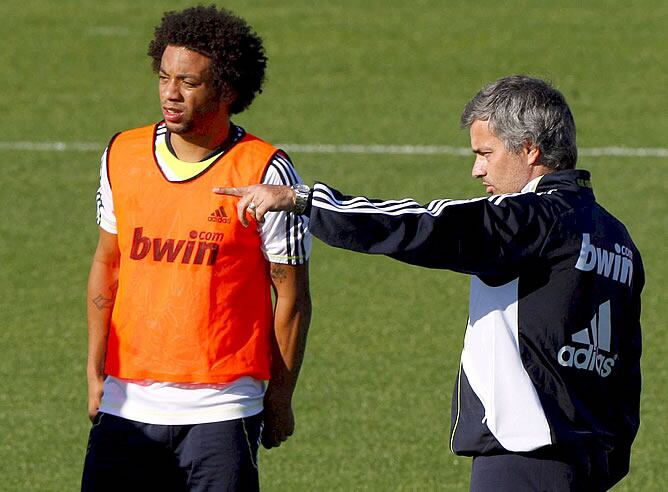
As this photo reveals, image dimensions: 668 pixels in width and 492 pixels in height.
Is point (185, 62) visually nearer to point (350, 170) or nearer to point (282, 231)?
point (282, 231)

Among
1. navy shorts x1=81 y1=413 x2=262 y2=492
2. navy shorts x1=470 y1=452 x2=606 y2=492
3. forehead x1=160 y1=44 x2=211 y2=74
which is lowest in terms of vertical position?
navy shorts x1=81 y1=413 x2=262 y2=492

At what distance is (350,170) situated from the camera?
43.1 feet

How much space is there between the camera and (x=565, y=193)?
14.2 ft

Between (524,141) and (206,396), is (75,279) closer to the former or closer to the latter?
(206,396)

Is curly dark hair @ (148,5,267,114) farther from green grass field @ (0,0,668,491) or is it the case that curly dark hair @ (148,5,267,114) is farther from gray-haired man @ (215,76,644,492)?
green grass field @ (0,0,668,491)

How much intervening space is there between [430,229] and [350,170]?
9.15 metres

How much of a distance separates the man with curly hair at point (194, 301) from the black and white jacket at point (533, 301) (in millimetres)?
746

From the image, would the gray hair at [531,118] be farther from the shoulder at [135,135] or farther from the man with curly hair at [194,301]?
the shoulder at [135,135]

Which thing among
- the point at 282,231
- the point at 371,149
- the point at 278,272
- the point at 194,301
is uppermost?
the point at 371,149

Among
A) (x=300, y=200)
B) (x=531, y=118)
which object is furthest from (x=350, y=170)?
(x=300, y=200)

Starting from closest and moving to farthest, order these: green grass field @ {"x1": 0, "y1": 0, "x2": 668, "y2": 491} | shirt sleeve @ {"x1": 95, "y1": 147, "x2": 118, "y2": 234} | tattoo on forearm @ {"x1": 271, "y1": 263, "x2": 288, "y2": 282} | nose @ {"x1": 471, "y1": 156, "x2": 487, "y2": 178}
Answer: nose @ {"x1": 471, "y1": 156, "x2": 487, "y2": 178}, tattoo on forearm @ {"x1": 271, "y1": 263, "x2": 288, "y2": 282}, shirt sleeve @ {"x1": 95, "y1": 147, "x2": 118, "y2": 234}, green grass field @ {"x1": 0, "y1": 0, "x2": 668, "y2": 491}

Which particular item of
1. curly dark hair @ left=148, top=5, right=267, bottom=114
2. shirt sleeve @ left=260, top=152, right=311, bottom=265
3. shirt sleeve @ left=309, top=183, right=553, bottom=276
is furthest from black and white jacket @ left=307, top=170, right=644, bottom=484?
curly dark hair @ left=148, top=5, right=267, bottom=114

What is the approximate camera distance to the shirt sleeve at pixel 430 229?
4004 mm

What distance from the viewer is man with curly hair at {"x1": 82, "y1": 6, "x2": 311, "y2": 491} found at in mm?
4809
